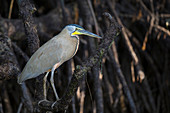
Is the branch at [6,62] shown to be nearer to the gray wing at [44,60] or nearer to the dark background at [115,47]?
the gray wing at [44,60]

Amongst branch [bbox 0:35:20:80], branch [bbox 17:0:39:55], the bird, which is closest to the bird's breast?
the bird

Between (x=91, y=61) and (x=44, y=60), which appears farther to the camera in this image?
(x=44, y=60)

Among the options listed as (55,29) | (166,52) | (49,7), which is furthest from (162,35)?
(49,7)

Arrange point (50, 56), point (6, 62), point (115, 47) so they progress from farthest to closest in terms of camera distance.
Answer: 1. point (115, 47)
2. point (50, 56)
3. point (6, 62)

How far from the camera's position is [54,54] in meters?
1.66

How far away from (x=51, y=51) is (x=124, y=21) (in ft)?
5.30

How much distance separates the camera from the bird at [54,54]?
1.64 metres

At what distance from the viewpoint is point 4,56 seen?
1615mm

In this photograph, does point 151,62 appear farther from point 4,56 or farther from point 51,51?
point 4,56

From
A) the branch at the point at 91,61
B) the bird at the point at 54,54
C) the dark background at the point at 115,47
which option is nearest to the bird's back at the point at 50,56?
the bird at the point at 54,54

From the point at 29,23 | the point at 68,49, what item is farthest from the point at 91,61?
the point at 29,23

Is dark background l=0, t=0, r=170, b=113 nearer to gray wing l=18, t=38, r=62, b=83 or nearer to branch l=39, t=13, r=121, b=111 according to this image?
gray wing l=18, t=38, r=62, b=83

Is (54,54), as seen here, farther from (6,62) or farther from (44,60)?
(6,62)

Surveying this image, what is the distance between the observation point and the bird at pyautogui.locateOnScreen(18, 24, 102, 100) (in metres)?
1.64
